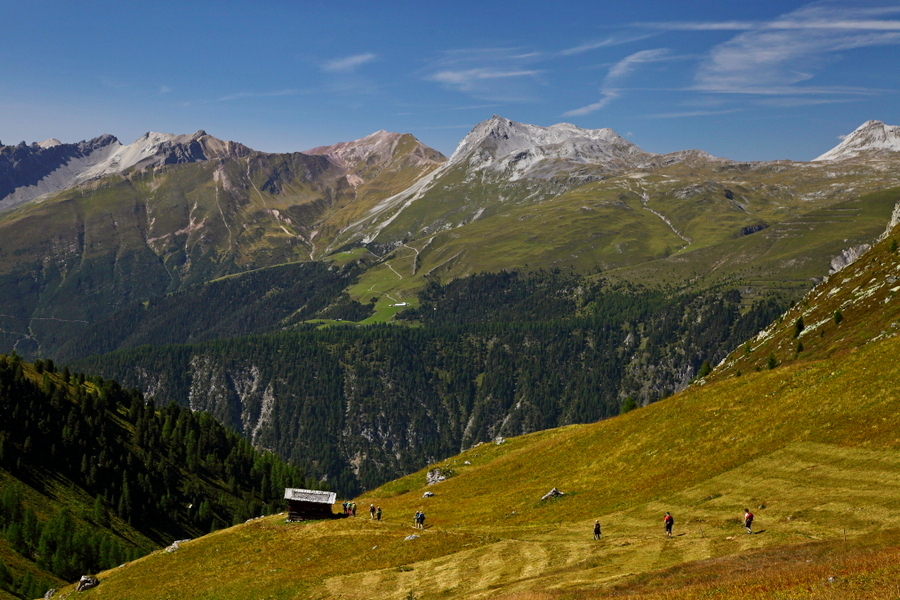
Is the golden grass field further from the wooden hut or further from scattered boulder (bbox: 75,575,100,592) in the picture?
the wooden hut

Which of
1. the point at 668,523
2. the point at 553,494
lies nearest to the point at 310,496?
the point at 553,494

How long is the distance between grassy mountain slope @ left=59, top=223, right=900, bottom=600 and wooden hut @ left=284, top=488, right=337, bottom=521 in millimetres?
2733

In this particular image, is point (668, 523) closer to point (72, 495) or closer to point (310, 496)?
point (310, 496)

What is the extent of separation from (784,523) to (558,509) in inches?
1022

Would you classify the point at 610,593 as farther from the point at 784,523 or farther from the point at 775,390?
the point at 775,390

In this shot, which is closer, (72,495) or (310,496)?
(310,496)

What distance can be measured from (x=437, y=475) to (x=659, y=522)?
59.8 meters

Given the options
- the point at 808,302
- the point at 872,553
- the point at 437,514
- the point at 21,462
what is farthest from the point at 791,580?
the point at 21,462

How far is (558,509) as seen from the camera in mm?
72562

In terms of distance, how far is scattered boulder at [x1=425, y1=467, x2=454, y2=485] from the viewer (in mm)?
113812

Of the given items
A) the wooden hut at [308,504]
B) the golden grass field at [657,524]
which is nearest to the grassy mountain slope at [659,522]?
the golden grass field at [657,524]

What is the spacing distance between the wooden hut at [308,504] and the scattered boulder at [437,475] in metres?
30.9

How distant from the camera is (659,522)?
2340 inches

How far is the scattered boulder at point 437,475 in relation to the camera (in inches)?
4481
